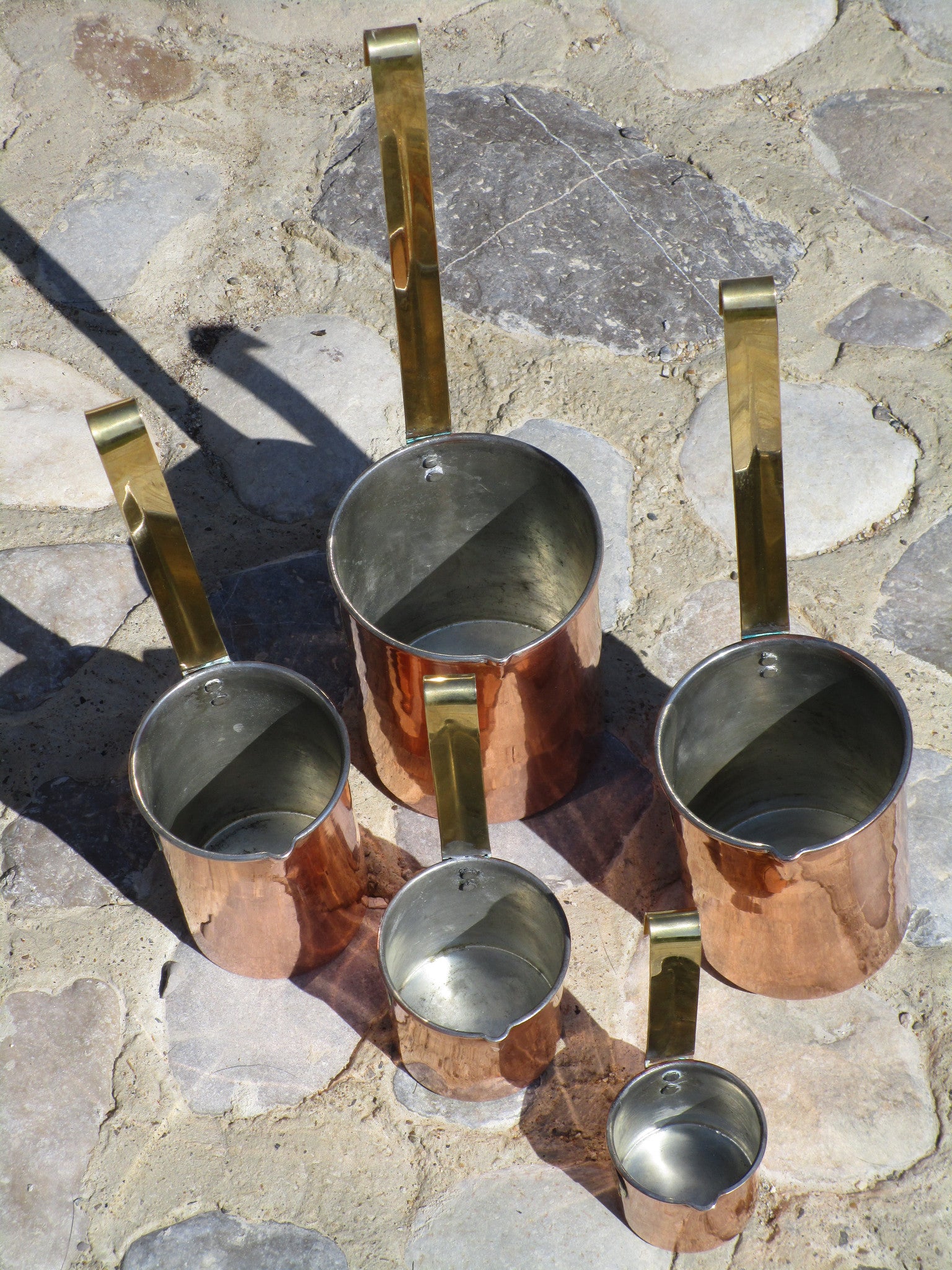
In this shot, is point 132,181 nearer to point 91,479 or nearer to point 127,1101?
point 91,479

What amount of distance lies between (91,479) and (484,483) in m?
0.54

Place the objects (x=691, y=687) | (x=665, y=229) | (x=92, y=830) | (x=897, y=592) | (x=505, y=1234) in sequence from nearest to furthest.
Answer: (x=505, y=1234) < (x=691, y=687) < (x=92, y=830) < (x=897, y=592) < (x=665, y=229)

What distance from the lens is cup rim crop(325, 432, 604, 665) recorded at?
4.18 feet

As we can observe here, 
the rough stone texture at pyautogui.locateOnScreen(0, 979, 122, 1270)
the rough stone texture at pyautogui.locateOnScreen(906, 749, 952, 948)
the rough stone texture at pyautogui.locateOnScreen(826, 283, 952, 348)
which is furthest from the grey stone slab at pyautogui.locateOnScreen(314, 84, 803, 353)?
the rough stone texture at pyautogui.locateOnScreen(0, 979, 122, 1270)

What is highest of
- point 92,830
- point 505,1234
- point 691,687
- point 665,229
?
point 665,229

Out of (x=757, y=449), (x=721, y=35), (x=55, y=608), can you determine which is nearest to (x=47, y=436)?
(x=55, y=608)

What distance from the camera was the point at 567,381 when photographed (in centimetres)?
176

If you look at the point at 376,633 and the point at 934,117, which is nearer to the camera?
the point at 376,633

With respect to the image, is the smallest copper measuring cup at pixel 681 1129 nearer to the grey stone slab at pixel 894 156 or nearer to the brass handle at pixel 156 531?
the brass handle at pixel 156 531

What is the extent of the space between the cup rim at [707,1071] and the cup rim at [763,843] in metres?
0.20

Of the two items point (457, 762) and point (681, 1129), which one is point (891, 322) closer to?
point (457, 762)

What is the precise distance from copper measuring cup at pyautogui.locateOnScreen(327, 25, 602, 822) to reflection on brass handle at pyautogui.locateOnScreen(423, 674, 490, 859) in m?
0.08

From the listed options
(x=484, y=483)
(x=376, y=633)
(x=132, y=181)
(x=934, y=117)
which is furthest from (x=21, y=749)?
(x=934, y=117)

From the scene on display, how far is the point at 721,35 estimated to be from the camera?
2041 millimetres
